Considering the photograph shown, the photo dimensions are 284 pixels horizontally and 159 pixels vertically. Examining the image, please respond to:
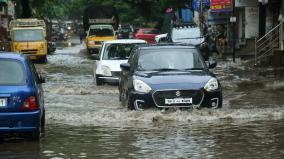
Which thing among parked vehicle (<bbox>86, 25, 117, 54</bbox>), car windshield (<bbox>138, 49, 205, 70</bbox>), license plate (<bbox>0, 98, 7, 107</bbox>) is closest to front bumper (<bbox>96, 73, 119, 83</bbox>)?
car windshield (<bbox>138, 49, 205, 70</bbox>)

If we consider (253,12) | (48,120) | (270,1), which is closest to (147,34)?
(253,12)

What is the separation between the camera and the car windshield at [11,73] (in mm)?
11180

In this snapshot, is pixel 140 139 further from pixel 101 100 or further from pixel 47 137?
pixel 101 100

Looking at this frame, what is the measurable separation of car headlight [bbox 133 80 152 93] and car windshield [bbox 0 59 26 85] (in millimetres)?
3110

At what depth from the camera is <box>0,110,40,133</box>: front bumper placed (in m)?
10.8

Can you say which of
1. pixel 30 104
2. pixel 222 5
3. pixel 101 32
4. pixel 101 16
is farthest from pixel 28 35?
pixel 30 104

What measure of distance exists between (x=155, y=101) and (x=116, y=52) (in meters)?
9.85

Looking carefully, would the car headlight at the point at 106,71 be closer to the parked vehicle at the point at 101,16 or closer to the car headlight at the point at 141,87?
the car headlight at the point at 141,87

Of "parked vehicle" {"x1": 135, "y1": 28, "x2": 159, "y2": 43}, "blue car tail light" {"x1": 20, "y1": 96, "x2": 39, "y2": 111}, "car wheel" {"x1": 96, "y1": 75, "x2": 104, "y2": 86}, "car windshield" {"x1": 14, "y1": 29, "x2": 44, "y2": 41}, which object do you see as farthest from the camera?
"parked vehicle" {"x1": 135, "y1": 28, "x2": 159, "y2": 43}

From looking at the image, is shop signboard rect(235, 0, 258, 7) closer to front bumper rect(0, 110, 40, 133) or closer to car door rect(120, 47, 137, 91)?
car door rect(120, 47, 137, 91)

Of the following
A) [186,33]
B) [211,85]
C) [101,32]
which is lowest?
[101,32]

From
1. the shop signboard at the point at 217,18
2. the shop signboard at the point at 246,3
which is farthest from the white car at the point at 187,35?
the shop signboard at the point at 217,18

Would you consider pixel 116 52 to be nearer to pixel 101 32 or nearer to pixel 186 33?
pixel 186 33

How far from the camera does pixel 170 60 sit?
15289 millimetres
